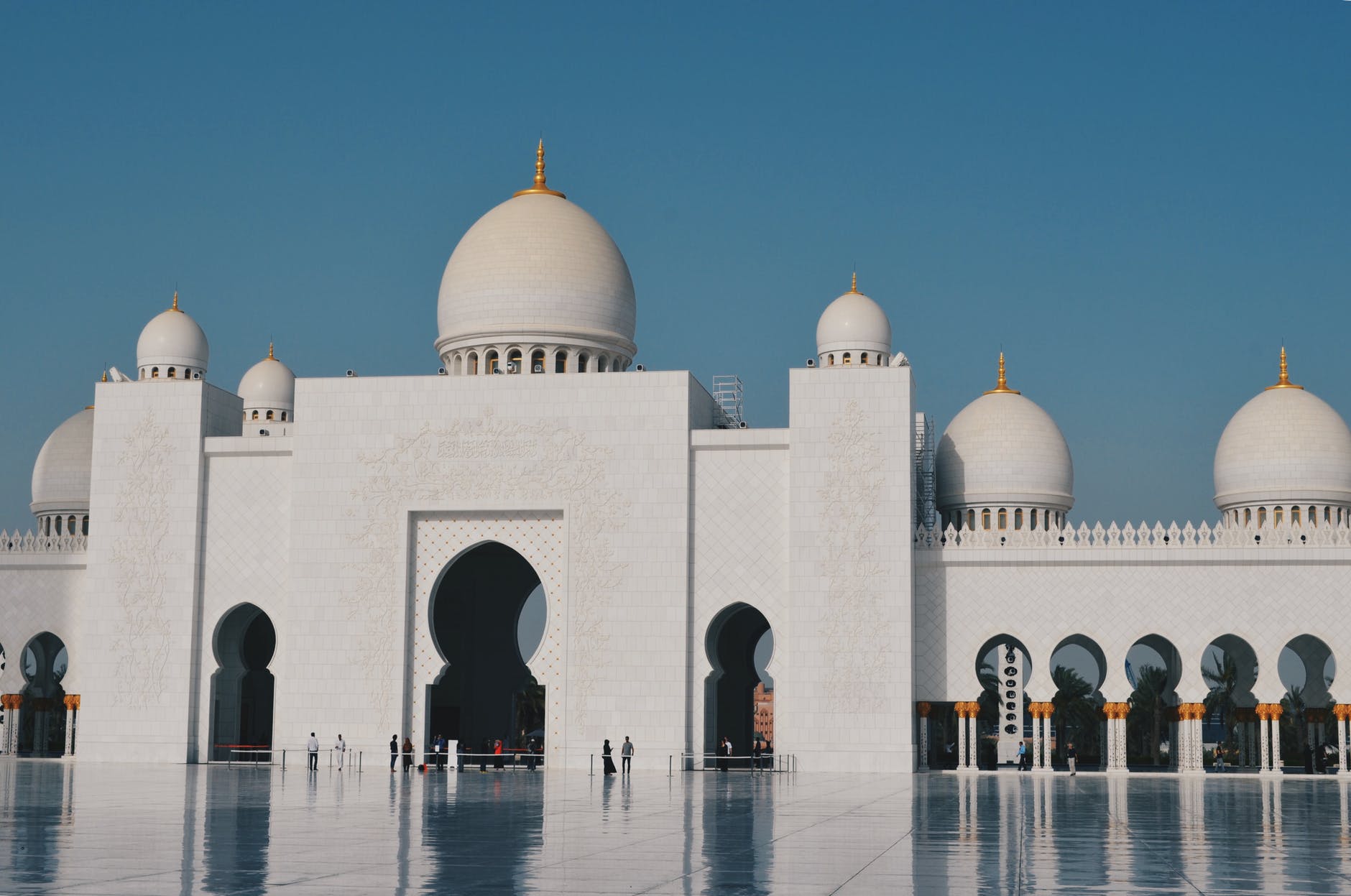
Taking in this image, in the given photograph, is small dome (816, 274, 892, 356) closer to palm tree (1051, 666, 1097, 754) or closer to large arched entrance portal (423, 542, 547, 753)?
large arched entrance portal (423, 542, 547, 753)

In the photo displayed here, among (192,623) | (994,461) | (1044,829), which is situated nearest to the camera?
(1044,829)

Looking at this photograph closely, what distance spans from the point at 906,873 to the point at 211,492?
2122 cm

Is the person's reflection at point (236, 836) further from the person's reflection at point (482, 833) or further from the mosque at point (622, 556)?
the mosque at point (622, 556)

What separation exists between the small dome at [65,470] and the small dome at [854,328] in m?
14.8

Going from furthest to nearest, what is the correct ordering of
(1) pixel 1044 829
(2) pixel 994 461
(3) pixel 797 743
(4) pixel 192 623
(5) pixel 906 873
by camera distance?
(2) pixel 994 461, (4) pixel 192 623, (3) pixel 797 743, (1) pixel 1044 829, (5) pixel 906 873

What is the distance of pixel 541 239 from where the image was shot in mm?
28344

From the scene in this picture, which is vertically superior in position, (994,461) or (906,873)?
(994,461)

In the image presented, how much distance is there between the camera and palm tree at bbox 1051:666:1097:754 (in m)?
41.3

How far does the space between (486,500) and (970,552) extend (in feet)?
26.3

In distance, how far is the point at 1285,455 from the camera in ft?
91.5

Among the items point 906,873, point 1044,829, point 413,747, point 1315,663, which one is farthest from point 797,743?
point 906,873

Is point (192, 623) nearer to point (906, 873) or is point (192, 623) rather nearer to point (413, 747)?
point (413, 747)

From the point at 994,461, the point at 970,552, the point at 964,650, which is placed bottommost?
the point at 964,650

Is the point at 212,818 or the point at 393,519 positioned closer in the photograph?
the point at 212,818
